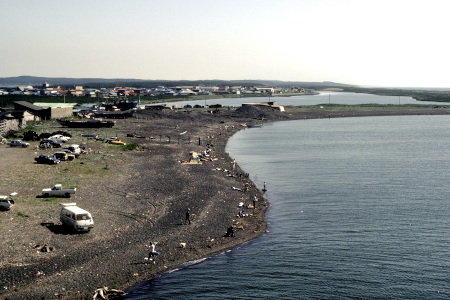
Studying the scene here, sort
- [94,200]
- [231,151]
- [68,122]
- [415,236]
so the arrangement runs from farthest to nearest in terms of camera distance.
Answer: [68,122] < [231,151] < [94,200] < [415,236]

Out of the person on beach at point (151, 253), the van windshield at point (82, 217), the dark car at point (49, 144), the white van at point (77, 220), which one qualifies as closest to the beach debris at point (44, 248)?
the white van at point (77, 220)

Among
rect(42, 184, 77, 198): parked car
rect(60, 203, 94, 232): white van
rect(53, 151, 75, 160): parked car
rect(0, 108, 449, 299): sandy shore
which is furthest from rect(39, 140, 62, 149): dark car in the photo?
rect(60, 203, 94, 232): white van

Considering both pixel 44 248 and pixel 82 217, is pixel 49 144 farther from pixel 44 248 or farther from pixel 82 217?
pixel 44 248

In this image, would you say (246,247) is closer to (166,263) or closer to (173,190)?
(166,263)

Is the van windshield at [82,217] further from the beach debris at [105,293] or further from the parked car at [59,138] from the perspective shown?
the parked car at [59,138]

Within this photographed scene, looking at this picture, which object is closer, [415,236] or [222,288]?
[222,288]

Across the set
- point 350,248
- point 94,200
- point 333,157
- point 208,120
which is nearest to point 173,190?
point 94,200

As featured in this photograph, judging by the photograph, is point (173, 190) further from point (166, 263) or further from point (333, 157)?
point (333, 157)

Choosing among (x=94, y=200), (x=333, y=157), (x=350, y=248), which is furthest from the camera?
(x=333, y=157)
